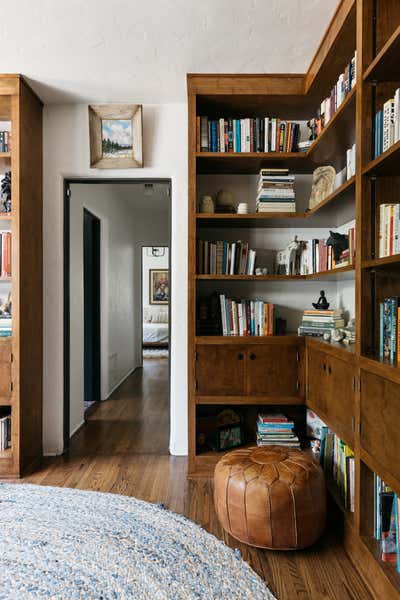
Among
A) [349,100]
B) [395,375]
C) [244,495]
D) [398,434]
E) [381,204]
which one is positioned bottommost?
[244,495]

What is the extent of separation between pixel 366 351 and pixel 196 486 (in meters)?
1.48

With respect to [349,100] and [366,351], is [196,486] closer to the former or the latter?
[366,351]

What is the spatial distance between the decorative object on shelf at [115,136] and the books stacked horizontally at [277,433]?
2.03 meters

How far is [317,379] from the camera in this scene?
254cm

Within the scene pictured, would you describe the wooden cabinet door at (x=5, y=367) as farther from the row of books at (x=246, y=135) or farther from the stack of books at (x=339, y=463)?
the stack of books at (x=339, y=463)

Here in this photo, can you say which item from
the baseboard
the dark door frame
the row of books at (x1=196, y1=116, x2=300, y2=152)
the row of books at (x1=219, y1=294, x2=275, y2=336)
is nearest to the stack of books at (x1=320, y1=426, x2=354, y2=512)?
the row of books at (x1=219, y1=294, x2=275, y2=336)

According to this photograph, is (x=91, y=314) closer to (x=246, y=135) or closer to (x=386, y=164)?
(x=246, y=135)

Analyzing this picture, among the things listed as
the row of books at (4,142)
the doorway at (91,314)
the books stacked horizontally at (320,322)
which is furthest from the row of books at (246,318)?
the doorway at (91,314)

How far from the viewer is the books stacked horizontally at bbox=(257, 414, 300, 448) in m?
2.86

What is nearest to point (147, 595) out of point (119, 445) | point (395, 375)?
point (395, 375)

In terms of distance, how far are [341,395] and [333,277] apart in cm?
90

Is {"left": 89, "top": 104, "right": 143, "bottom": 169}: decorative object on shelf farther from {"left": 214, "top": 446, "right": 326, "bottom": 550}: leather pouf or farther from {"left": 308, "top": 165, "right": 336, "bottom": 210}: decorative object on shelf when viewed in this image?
{"left": 214, "top": 446, "right": 326, "bottom": 550}: leather pouf

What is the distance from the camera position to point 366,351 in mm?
1839

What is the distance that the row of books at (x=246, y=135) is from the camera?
2.86 meters
